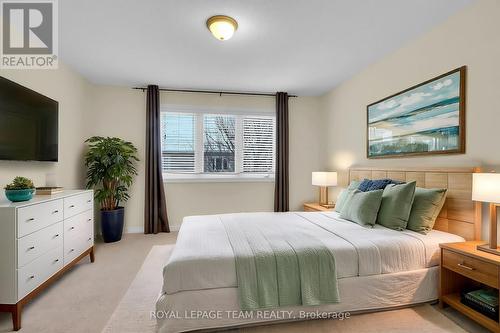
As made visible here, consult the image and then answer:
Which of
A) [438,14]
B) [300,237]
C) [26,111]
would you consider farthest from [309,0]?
[26,111]

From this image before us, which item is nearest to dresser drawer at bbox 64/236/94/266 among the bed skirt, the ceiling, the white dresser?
the white dresser

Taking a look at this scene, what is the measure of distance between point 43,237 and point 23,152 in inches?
36.9

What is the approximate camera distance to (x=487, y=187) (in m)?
1.72

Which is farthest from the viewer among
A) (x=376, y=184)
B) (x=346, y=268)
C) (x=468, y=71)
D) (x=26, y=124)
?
(x=376, y=184)

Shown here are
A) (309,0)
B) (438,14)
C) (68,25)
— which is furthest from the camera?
(68,25)

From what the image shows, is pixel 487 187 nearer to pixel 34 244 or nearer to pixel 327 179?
pixel 327 179

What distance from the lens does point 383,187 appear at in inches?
106

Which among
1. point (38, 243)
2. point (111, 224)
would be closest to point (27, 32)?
point (38, 243)

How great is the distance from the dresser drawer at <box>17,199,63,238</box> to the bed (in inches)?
45.7

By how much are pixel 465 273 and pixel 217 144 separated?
372 centimetres

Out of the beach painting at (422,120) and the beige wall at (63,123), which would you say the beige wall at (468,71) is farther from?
the beige wall at (63,123)

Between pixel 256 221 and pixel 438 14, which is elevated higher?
pixel 438 14

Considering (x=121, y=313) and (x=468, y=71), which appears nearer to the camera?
(x=121, y=313)

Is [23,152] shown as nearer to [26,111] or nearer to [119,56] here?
[26,111]
